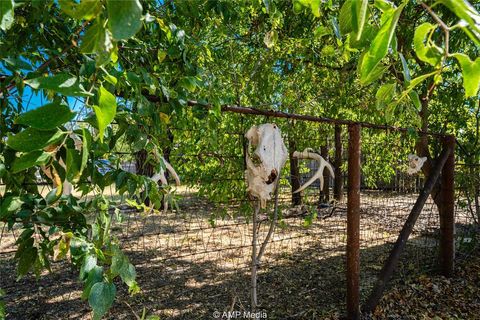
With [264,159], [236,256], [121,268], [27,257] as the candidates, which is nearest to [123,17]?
[121,268]

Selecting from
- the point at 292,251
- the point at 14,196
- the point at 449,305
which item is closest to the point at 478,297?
the point at 449,305

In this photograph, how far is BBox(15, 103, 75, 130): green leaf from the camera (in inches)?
14.6

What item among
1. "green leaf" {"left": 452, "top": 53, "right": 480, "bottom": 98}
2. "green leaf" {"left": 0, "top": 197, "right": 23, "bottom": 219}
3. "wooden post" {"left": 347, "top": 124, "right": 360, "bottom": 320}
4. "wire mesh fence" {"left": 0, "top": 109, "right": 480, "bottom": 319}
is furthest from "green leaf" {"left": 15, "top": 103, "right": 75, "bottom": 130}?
"wooden post" {"left": 347, "top": 124, "right": 360, "bottom": 320}

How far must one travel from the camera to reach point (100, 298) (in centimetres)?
61

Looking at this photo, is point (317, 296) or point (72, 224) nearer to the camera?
point (72, 224)

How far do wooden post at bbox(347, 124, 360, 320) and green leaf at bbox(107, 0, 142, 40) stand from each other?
267 cm

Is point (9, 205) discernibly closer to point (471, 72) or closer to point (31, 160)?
point (31, 160)

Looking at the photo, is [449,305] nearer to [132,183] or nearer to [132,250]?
[132,183]

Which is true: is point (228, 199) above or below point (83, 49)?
below

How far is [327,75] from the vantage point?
4246 mm

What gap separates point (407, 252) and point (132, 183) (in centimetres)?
439

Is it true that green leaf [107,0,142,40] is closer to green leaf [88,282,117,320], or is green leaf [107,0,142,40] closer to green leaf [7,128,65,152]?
green leaf [7,128,65,152]

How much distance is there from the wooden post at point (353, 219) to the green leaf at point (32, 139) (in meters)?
2.61

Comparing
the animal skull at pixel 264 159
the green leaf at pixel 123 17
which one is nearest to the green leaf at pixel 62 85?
the green leaf at pixel 123 17
